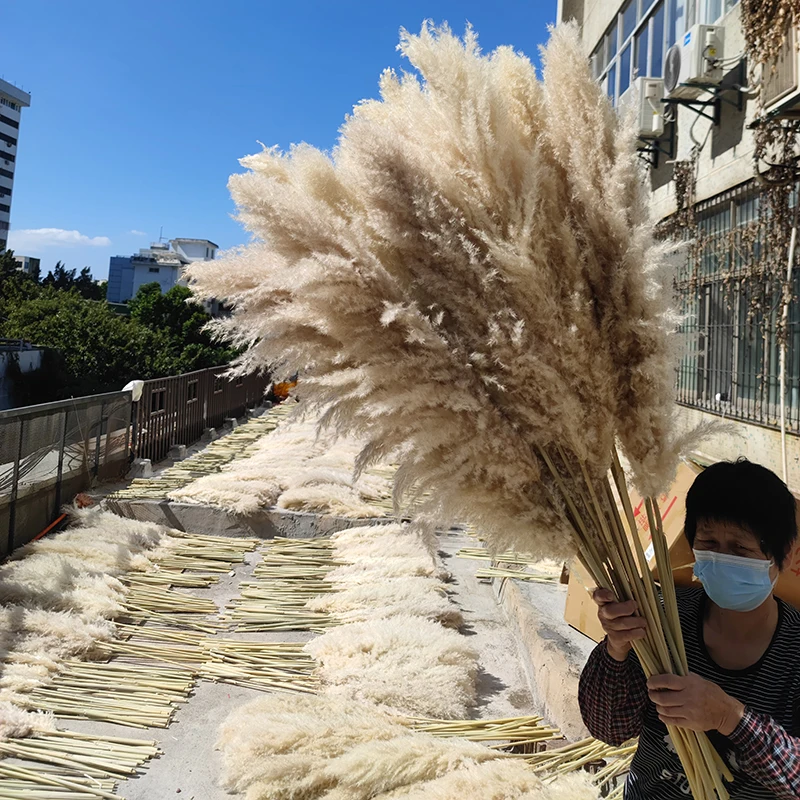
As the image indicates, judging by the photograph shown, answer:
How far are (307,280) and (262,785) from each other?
2.25m

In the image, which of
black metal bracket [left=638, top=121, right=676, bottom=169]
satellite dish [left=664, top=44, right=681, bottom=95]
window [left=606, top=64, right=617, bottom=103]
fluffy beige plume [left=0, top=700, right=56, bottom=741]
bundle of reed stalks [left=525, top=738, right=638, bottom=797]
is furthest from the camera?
window [left=606, top=64, right=617, bottom=103]

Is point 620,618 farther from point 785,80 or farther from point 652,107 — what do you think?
point 652,107

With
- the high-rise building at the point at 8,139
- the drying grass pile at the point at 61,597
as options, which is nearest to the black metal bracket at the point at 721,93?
the drying grass pile at the point at 61,597

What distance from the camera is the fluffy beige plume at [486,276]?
113cm

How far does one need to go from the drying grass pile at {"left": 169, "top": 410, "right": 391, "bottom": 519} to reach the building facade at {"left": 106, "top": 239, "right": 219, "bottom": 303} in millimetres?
76750

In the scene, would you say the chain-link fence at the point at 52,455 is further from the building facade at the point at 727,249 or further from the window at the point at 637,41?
the window at the point at 637,41

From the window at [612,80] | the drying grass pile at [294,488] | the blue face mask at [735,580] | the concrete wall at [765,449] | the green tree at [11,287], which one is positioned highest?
the green tree at [11,287]

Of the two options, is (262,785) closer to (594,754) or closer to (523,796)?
(523,796)

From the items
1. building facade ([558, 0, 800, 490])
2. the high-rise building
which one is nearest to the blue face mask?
building facade ([558, 0, 800, 490])

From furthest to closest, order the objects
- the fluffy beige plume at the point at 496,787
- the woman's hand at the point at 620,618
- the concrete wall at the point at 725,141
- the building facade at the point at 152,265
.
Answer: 1. the building facade at the point at 152,265
2. the concrete wall at the point at 725,141
3. the fluffy beige plume at the point at 496,787
4. the woman's hand at the point at 620,618

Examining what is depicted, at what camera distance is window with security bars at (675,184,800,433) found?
516cm

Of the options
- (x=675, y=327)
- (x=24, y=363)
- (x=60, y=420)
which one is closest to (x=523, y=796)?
(x=675, y=327)

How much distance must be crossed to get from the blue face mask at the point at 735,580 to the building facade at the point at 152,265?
8325cm

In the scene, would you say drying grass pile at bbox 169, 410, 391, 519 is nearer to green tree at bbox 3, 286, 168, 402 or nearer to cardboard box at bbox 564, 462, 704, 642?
cardboard box at bbox 564, 462, 704, 642
